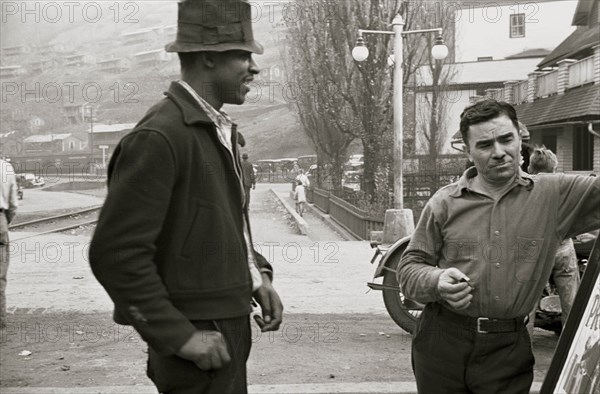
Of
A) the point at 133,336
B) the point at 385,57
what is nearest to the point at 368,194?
the point at 385,57

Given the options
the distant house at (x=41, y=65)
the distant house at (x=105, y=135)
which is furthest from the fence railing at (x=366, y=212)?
the distant house at (x=41, y=65)

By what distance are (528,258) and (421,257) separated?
41cm

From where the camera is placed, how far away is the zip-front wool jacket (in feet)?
7.04

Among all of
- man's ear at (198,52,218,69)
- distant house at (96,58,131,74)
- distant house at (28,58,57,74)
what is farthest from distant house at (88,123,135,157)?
man's ear at (198,52,218,69)

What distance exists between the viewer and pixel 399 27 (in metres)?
16.9

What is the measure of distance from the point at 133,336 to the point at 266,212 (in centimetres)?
2330

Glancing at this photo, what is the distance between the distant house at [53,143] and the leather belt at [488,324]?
98874 mm

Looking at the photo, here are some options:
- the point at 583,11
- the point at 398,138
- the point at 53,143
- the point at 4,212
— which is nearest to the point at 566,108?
the point at 398,138

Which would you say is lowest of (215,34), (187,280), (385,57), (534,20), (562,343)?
(562,343)

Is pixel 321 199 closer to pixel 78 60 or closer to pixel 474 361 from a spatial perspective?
pixel 474 361

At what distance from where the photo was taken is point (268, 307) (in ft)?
8.71

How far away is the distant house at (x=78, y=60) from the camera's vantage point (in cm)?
18400

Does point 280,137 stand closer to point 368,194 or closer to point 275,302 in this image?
point 368,194

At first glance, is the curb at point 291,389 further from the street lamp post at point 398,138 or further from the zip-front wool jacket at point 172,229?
the street lamp post at point 398,138
